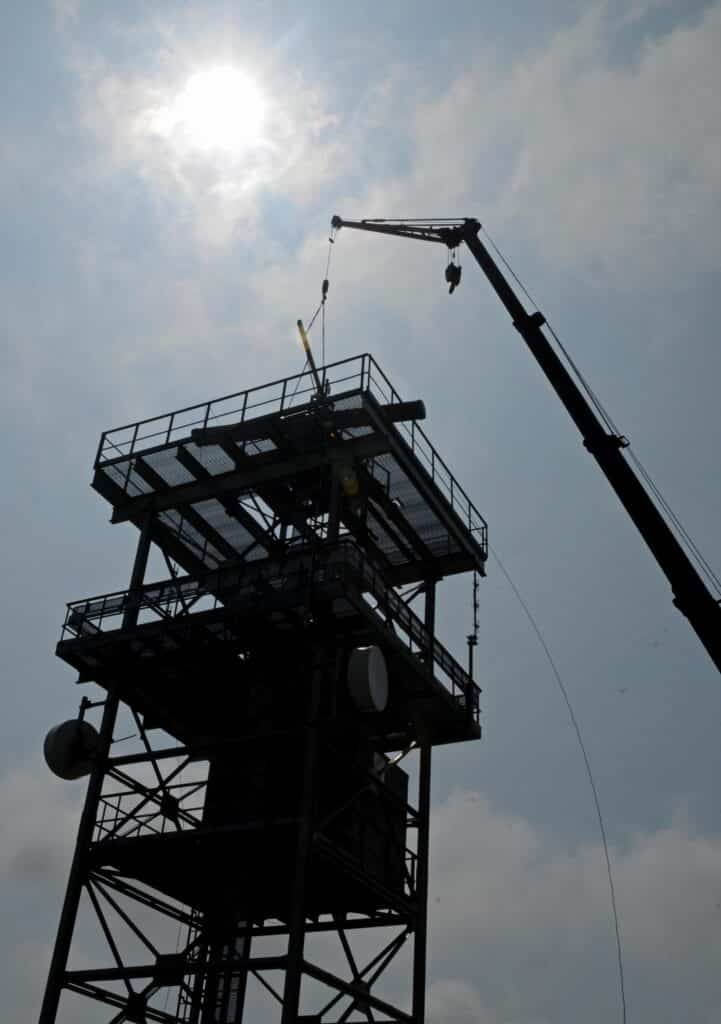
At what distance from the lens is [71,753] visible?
3362cm

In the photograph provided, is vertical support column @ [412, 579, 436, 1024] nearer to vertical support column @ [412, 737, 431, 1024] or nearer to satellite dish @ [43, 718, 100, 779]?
vertical support column @ [412, 737, 431, 1024]

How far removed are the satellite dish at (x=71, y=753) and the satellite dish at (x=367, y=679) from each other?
813cm

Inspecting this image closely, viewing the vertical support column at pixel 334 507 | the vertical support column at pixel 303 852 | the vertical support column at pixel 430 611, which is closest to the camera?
the vertical support column at pixel 303 852

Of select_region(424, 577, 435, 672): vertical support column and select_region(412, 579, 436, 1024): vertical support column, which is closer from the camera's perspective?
select_region(412, 579, 436, 1024): vertical support column

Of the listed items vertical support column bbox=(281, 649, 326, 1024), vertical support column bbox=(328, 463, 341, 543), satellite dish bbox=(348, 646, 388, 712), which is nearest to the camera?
vertical support column bbox=(281, 649, 326, 1024)

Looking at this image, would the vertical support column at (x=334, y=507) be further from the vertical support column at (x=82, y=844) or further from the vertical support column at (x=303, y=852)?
the vertical support column at (x=82, y=844)

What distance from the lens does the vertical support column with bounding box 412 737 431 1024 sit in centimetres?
3188

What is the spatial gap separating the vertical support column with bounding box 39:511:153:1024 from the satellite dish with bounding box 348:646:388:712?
725 cm

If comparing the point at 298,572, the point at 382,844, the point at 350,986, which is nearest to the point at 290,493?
the point at 298,572

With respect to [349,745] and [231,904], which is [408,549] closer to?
[349,745]

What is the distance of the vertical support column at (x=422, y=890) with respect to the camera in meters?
31.9

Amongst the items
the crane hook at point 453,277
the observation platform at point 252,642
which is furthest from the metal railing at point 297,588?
the crane hook at point 453,277

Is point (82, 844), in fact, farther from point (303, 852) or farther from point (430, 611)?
point (430, 611)

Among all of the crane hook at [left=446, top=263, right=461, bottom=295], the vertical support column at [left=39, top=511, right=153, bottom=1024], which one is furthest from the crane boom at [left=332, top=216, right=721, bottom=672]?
the vertical support column at [left=39, top=511, right=153, bottom=1024]
